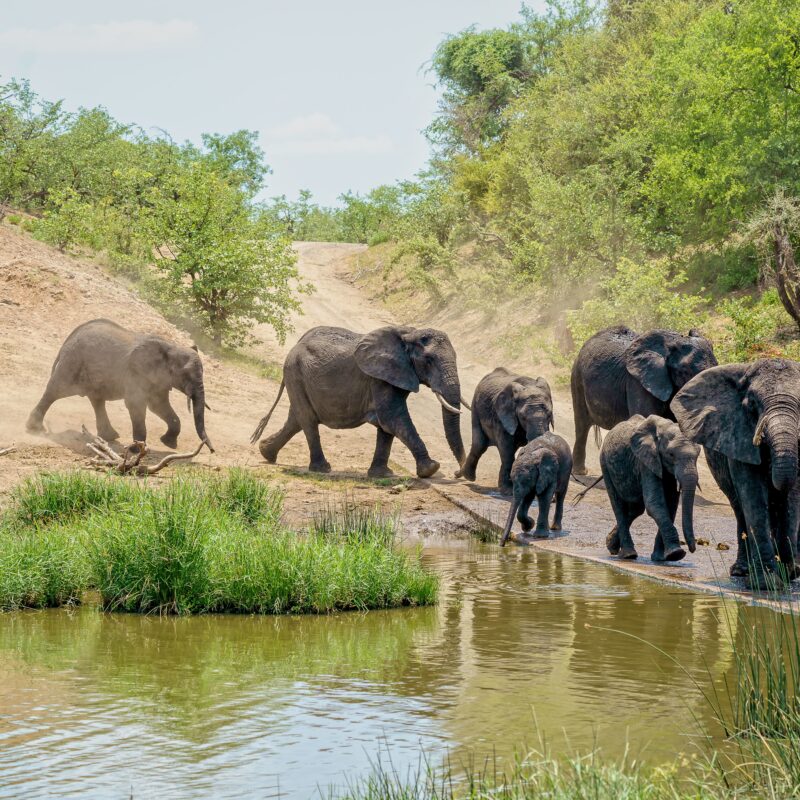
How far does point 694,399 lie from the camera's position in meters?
10.1

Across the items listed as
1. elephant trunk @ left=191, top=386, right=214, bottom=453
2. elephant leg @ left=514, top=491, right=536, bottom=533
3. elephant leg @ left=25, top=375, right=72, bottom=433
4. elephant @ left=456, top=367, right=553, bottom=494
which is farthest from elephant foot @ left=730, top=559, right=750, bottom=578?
elephant leg @ left=25, top=375, right=72, bottom=433

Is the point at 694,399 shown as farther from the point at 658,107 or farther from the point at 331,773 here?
the point at 658,107

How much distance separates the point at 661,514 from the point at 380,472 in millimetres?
7264

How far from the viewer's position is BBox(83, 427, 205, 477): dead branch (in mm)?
15727

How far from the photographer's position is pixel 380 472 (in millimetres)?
17781

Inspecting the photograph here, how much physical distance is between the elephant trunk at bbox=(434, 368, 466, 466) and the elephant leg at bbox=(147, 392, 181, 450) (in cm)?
406

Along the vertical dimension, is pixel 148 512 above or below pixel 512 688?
above

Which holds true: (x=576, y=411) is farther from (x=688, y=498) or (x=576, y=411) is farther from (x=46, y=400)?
(x=688, y=498)

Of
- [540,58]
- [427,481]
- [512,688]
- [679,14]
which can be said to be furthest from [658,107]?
[512,688]

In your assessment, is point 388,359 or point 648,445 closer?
point 648,445

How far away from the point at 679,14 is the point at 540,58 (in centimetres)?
1959

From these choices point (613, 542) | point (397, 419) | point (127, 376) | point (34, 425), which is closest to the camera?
point (613, 542)

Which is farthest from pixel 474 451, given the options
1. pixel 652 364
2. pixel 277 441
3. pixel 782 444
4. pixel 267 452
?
pixel 782 444

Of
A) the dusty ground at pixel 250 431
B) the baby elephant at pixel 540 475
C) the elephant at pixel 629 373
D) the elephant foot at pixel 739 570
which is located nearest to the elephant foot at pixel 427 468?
the dusty ground at pixel 250 431
